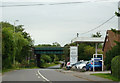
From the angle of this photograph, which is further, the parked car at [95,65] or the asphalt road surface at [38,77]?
the parked car at [95,65]

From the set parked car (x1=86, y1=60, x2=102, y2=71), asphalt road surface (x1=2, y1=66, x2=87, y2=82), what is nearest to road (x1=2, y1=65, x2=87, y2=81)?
asphalt road surface (x1=2, y1=66, x2=87, y2=82)

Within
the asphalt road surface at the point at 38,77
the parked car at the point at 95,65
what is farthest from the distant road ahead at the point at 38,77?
the parked car at the point at 95,65

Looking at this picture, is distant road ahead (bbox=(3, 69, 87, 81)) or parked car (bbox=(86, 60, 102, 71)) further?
parked car (bbox=(86, 60, 102, 71))

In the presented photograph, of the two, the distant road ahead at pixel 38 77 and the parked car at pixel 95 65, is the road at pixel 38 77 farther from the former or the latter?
the parked car at pixel 95 65

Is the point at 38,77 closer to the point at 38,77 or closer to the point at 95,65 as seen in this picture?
the point at 38,77

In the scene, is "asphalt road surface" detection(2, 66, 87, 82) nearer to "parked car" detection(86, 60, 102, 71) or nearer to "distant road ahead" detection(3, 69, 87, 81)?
"distant road ahead" detection(3, 69, 87, 81)

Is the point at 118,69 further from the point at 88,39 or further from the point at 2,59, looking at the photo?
the point at 88,39

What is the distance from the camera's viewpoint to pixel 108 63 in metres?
29.9

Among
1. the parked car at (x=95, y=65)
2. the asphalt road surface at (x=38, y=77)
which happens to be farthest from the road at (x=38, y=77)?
the parked car at (x=95, y=65)

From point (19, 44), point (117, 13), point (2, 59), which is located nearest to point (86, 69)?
point (2, 59)

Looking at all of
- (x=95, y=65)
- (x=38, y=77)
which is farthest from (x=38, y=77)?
(x=95, y=65)

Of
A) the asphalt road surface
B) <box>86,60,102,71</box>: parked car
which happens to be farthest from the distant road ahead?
<box>86,60,102,71</box>: parked car

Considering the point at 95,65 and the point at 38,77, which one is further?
the point at 95,65

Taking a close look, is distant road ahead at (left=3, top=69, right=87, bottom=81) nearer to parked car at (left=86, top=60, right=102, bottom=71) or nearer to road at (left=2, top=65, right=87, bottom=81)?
road at (left=2, top=65, right=87, bottom=81)
